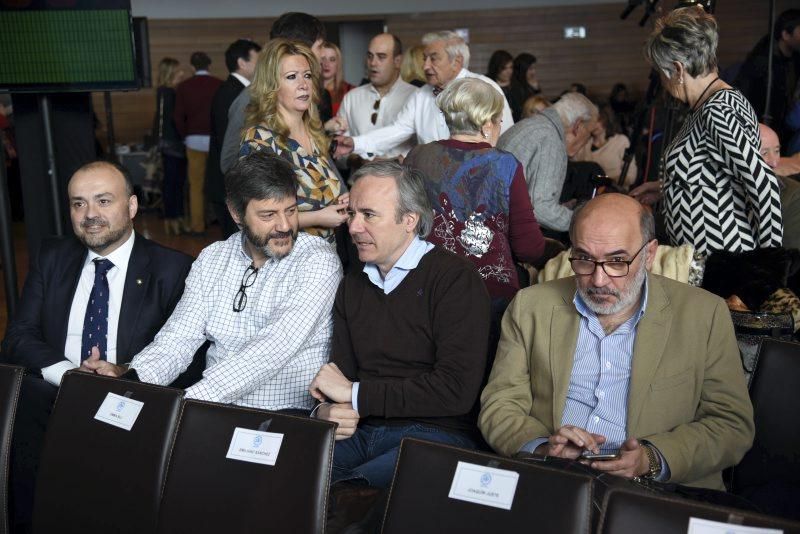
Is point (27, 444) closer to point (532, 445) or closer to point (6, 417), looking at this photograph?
point (6, 417)

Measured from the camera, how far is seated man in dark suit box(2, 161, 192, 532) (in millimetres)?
2955

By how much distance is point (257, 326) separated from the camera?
2816 millimetres

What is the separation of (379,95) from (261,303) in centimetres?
198

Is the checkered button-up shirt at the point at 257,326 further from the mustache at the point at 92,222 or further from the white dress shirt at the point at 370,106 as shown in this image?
the white dress shirt at the point at 370,106

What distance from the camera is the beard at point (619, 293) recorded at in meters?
2.27

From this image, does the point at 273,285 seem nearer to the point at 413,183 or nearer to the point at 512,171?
the point at 413,183

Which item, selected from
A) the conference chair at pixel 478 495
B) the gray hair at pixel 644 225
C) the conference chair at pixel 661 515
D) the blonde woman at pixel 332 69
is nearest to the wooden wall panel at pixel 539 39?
the blonde woman at pixel 332 69

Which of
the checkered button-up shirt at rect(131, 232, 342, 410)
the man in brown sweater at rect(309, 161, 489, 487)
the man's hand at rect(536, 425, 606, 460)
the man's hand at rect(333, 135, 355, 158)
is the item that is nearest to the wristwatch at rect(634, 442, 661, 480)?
the man's hand at rect(536, 425, 606, 460)

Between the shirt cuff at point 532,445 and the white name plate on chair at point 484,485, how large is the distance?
1.95 feet

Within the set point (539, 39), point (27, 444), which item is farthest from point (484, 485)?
point (539, 39)

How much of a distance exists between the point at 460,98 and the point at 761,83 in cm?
270

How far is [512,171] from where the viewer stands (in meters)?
3.01

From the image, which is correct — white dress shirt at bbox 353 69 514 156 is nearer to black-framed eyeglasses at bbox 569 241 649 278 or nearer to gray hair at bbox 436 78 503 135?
gray hair at bbox 436 78 503 135

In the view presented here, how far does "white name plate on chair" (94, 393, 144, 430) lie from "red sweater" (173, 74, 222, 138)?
20.5 feet
